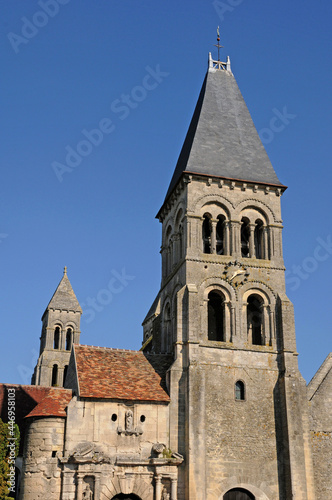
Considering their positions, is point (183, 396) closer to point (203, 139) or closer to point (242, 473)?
point (242, 473)

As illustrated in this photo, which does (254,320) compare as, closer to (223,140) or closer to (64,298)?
(223,140)

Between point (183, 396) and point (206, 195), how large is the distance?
35.2ft

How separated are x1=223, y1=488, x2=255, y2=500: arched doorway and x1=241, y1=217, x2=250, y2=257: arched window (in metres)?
12.5

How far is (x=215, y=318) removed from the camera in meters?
34.2

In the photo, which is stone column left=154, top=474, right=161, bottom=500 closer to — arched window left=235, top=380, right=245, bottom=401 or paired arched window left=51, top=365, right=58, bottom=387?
arched window left=235, top=380, right=245, bottom=401

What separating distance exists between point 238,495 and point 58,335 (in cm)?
2705

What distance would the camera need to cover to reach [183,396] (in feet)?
96.5

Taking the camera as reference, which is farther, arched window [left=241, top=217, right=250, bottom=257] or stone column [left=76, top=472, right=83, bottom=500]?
arched window [left=241, top=217, right=250, bottom=257]

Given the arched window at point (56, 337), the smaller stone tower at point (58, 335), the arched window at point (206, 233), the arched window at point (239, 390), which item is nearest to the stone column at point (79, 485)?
the arched window at point (239, 390)

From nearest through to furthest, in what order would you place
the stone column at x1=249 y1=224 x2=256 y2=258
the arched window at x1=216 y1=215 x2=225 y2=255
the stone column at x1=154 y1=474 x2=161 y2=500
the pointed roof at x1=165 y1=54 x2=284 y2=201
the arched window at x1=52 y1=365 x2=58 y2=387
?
1. the stone column at x1=154 y1=474 x2=161 y2=500
2. the stone column at x1=249 y1=224 x2=256 y2=258
3. the arched window at x1=216 y1=215 x2=225 y2=255
4. the pointed roof at x1=165 y1=54 x2=284 y2=201
5. the arched window at x1=52 y1=365 x2=58 y2=387

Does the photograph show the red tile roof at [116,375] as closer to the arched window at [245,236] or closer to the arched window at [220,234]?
the arched window at [220,234]

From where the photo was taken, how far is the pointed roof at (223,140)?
34750 millimetres

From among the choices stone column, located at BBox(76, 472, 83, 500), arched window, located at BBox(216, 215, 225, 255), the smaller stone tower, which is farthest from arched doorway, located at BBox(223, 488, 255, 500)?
the smaller stone tower

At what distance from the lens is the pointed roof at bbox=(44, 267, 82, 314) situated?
52.9 m
